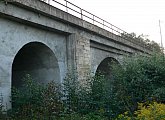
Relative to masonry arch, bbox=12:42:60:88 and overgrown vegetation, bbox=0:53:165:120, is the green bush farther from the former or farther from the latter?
masonry arch, bbox=12:42:60:88

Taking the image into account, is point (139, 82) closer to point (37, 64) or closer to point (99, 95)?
point (99, 95)

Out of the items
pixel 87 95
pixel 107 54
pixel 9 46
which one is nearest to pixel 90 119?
pixel 87 95

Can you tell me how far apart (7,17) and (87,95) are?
3.68 m

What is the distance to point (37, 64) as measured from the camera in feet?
41.8

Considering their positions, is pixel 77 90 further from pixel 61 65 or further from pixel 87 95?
pixel 61 65

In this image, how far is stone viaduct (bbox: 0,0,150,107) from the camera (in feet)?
30.7

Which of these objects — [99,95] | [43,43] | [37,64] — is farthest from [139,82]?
[37,64]

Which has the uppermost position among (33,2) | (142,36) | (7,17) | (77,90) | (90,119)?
(142,36)

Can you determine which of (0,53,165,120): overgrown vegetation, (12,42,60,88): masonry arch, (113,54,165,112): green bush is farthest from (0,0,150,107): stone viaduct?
(113,54,165,112): green bush

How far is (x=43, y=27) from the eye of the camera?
11188 mm

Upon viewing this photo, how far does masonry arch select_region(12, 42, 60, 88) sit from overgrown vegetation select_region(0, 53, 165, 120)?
183 centimetres

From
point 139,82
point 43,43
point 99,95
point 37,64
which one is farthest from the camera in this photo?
point 37,64

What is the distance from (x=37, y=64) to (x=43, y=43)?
1.62 m

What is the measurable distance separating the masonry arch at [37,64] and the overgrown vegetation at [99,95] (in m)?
1.83
